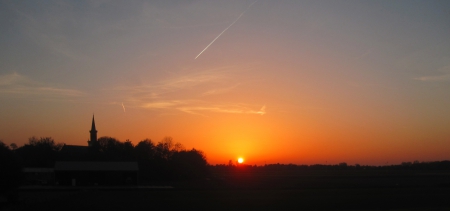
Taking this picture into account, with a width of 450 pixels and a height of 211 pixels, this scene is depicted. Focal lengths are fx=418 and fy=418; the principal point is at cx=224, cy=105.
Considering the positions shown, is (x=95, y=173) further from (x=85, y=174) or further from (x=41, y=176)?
(x=41, y=176)

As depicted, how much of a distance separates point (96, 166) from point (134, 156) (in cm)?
2831

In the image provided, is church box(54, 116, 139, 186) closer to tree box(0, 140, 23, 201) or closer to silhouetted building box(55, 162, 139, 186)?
silhouetted building box(55, 162, 139, 186)

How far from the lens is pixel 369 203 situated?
34.9m

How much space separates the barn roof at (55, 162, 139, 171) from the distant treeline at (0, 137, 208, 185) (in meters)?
8.67

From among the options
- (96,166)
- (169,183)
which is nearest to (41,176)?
(96,166)

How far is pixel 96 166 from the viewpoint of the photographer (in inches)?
2717

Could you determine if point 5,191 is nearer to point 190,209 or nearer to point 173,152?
point 190,209

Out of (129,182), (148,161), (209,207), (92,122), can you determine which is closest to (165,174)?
(148,161)

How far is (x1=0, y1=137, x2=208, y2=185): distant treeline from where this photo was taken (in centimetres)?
8517

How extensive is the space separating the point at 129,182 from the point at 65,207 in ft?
127

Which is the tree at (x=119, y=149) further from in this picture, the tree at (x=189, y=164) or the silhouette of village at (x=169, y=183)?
the tree at (x=189, y=164)

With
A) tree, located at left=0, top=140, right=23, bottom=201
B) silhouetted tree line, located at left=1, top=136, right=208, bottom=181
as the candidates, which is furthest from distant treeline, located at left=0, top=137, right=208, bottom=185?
tree, located at left=0, top=140, right=23, bottom=201

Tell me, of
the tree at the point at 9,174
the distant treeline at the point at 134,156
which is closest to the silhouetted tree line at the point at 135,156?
the distant treeline at the point at 134,156

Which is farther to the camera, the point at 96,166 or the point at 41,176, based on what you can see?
the point at 41,176
